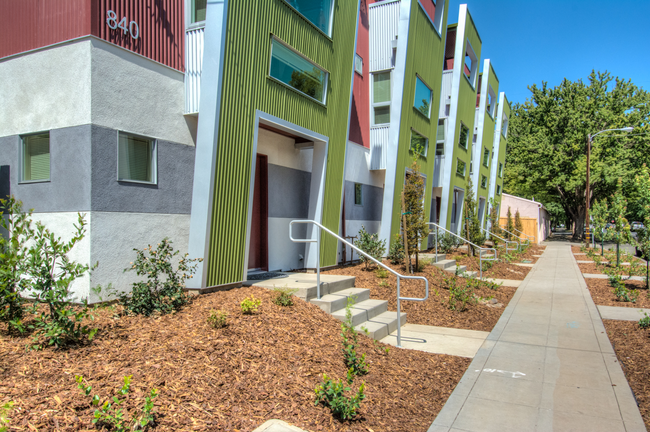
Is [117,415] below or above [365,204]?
below

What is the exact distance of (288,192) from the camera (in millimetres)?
10227

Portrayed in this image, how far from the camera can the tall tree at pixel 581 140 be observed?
34.1 m

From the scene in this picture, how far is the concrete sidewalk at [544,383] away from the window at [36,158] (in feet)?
21.9

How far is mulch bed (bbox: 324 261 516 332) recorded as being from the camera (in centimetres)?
809

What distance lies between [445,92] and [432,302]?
1279 cm

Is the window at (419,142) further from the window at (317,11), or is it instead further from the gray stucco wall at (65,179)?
the gray stucco wall at (65,179)

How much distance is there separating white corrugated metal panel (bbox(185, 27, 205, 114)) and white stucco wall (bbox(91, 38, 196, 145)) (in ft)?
0.40

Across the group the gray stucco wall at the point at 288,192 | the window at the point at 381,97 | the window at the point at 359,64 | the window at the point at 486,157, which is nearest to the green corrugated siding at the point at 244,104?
the gray stucco wall at the point at 288,192

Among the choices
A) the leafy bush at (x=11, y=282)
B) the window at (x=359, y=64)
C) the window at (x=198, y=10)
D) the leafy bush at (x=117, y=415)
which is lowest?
the leafy bush at (x=117, y=415)

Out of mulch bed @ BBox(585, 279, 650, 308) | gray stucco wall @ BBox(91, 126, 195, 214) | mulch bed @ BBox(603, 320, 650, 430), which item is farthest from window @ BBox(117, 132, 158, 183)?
mulch bed @ BBox(585, 279, 650, 308)

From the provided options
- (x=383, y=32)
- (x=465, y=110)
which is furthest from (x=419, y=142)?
(x=465, y=110)

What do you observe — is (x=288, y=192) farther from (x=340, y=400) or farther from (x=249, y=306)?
(x=340, y=400)

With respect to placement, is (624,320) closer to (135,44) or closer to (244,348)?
(244,348)

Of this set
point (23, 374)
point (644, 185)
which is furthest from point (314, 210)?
point (644, 185)
